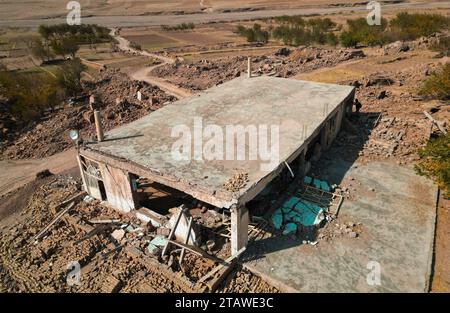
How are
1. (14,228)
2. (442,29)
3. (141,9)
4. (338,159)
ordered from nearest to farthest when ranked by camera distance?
(14,228) → (338,159) → (442,29) → (141,9)

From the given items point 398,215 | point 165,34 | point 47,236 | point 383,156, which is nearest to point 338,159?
point 383,156

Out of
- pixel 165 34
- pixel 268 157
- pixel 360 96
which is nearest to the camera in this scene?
pixel 268 157

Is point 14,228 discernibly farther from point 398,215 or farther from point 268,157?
point 398,215

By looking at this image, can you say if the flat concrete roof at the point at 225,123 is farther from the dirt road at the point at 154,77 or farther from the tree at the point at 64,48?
the tree at the point at 64,48

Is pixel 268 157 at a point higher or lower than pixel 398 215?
higher

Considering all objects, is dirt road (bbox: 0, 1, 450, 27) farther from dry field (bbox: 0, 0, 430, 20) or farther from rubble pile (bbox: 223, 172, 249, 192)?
rubble pile (bbox: 223, 172, 249, 192)

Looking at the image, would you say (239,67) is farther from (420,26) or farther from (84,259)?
(84,259)

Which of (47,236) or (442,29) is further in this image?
(442,29)

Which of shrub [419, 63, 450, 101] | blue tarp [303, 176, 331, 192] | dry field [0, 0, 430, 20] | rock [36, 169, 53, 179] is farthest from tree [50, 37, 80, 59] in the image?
dry field [0, 0, 430, 20]
